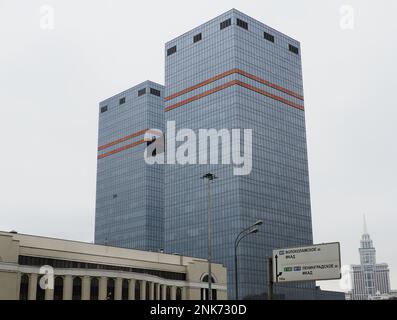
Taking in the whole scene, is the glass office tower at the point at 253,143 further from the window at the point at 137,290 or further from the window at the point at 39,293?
the window at the point at 39,293

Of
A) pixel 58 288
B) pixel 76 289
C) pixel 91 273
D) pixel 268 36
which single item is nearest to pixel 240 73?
pixel 268 36

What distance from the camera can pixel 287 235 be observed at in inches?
7165

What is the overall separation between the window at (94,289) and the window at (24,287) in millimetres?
9010

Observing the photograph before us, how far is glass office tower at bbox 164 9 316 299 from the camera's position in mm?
168375

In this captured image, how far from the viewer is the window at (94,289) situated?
258ft

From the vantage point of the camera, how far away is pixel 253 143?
175 m

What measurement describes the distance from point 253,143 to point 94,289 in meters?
103

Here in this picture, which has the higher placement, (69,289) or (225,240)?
(225,240)

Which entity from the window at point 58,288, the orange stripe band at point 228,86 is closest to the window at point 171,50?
the orange stripe band at point 228,86

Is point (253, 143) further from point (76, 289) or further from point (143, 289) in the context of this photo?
point (76, 289)

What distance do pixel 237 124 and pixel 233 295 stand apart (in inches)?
1953

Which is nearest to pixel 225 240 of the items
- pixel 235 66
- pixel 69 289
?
pixel 235 66

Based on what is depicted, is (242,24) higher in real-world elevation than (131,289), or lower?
higher

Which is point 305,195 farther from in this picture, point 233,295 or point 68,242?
point 68,242
